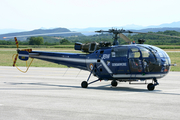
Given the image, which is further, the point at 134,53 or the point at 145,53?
the point at 134,53

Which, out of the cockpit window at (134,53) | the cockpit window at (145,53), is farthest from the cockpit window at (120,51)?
the cockpit window at (145,53)

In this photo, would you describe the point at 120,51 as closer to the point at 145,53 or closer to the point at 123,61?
the point at 123,61

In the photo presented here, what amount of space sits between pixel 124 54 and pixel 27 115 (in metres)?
7.25

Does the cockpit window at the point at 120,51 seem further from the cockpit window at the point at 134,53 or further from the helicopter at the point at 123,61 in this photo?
the cockpit window at the point at 134,53

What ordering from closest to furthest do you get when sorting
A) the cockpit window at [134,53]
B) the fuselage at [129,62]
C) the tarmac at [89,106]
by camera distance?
the tarmac at [89,106]
the fuselage at [129,62]
the cockpit window at [134,53]

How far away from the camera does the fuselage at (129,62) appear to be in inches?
565

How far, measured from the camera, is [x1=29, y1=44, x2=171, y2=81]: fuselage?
1436 cm

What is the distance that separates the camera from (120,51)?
15242 mm

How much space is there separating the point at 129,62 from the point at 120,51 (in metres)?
0.86

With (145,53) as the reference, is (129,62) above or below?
below

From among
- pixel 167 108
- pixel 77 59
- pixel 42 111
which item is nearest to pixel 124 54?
pixel 77 59

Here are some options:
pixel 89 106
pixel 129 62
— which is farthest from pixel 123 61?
pixel 89 106

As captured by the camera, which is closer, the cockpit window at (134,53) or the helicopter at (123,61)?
the helicopter at (123,61)

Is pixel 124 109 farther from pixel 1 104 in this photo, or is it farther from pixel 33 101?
pixel 1 104
